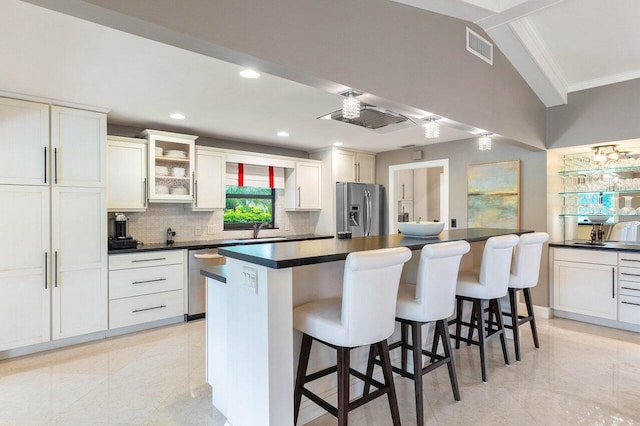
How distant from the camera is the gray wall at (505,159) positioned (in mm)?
4250

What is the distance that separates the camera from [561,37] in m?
3.41

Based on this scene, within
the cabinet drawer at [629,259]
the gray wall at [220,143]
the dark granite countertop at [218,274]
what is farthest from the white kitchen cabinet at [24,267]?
the cabinet drawer at [629,259]

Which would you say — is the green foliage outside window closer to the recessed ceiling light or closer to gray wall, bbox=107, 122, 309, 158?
gray wall, bbox=107, 122, 309, 158

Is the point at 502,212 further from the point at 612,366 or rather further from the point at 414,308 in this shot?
the point at 414,308

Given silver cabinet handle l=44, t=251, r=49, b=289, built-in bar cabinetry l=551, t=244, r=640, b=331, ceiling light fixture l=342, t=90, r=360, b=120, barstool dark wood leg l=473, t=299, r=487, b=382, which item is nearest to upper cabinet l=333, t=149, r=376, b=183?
built-in bar cabinetry l=551, t=244, r=640, b=331

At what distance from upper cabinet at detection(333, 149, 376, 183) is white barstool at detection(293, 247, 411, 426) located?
3.90 m

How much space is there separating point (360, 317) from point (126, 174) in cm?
336

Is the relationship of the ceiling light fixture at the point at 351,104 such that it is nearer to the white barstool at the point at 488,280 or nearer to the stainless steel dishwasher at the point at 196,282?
the white barstool at the point at 488,280

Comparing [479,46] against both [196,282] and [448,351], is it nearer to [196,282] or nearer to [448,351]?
[448,351]

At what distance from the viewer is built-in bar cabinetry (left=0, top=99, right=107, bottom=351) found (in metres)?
3.06

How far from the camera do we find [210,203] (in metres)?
4.58

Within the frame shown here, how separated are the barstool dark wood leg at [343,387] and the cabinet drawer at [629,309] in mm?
3619

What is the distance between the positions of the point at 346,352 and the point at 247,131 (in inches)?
135

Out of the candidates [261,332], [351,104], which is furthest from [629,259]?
[261,332]
